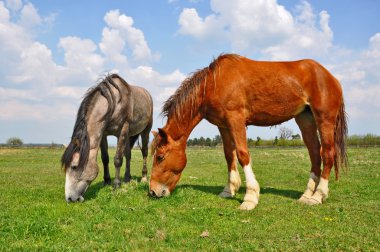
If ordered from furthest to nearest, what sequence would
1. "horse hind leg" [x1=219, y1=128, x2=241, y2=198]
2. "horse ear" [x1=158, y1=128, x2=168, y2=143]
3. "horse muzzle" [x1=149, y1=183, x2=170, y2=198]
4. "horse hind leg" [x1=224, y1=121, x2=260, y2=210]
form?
"horse hind leg" [x1=219, y1=128, x2=241, y2=198] < "horse muzzle" [x1=149, y1=183, x2=170, y2=198] < "horse ear" [x1=158, y1=128, x2=168, y2=143] < "horse hind leg" [x1=224, y1=121, x2=260, y2=210]

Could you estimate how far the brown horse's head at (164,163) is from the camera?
23.7ft

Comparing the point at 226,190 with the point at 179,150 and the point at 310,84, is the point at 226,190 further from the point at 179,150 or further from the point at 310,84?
the point at 310,84

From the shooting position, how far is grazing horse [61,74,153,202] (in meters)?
7.29

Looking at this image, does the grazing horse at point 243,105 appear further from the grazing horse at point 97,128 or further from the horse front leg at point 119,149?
the horse front leg at point 119,149

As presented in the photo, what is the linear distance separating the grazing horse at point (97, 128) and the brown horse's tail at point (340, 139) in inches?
207

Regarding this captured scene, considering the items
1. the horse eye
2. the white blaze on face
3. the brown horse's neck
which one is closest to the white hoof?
the white blaze on face

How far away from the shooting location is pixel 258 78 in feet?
24.2

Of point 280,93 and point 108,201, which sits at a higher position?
point 280,93

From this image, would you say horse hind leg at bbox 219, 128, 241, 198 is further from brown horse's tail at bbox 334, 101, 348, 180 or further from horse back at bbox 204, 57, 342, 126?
brown horse's tail at bbox 334, 101, 348, 180

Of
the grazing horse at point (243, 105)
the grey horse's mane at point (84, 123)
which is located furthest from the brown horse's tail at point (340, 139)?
the grey horse's mane at point (84, 123)

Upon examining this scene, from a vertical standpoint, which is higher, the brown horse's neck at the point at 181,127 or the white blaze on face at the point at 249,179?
the brown horse's neck at the point at 181,127

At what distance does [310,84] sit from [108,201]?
5.16 metres

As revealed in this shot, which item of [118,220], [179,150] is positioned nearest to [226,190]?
[179,150]

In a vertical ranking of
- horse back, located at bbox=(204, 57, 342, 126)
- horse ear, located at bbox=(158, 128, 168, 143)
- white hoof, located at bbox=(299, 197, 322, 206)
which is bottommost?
white hoof, located at bbox=(299, 197, 322, 206)
